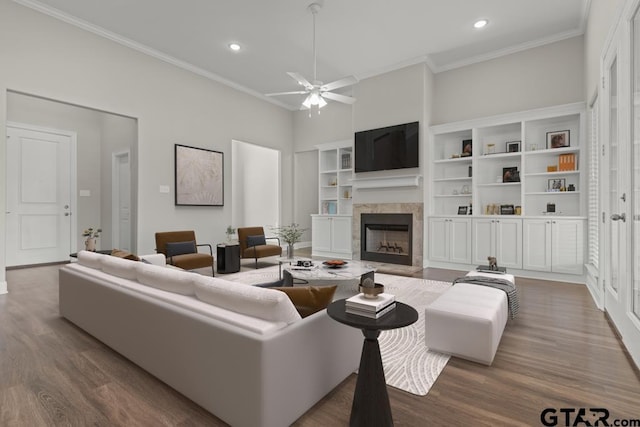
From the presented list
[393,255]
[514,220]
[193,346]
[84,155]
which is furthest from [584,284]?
[84,155]

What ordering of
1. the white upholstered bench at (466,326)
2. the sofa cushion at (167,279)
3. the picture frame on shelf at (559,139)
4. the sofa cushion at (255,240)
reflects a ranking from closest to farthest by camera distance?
1. the sofa cushion at (167,279)
2. the white upholstered bench at (466,326)
3. the picture frame on shelf at (559,139)
4. the sofa cushion at (255,240)

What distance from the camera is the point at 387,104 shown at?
6.06m

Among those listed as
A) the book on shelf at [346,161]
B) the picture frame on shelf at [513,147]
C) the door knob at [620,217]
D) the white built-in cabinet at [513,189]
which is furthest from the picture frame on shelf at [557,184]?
the book on shelf at [346,161]

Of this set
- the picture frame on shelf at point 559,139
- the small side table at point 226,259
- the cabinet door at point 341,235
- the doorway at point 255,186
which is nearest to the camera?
the picture frame on shelf at point 559,139

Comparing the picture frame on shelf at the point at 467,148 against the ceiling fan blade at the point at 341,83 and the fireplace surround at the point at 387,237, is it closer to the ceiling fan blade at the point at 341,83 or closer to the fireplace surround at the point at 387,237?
the fireplace surround at the point at 387,237

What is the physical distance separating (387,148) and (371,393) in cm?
507

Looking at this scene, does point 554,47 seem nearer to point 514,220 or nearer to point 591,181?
point 591,181

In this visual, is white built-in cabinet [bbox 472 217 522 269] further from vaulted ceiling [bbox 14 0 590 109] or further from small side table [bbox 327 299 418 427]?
small side table [bbox 327 299 418 427]

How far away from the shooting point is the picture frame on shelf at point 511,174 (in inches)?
203

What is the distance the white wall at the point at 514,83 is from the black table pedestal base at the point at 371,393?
5297mm

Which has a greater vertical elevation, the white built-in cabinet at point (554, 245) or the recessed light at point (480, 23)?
the recessed light at point (480, 23)

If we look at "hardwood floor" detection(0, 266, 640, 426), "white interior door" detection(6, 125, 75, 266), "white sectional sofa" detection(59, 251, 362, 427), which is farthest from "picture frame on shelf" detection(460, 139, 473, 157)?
"white interior door" detection(6, 125, 75, 266)

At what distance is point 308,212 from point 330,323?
6765 millimetres

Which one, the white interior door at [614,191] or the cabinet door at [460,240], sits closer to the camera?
the white interior door at [614,191]
